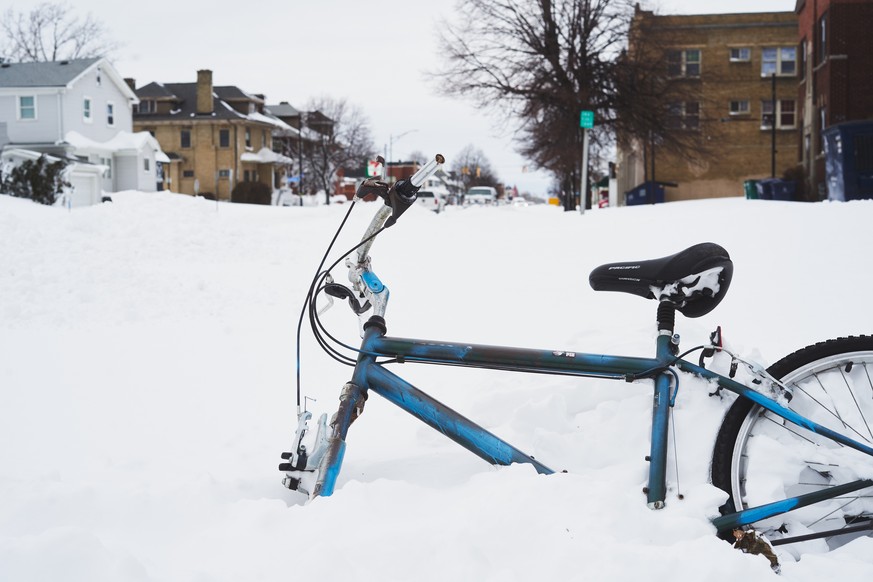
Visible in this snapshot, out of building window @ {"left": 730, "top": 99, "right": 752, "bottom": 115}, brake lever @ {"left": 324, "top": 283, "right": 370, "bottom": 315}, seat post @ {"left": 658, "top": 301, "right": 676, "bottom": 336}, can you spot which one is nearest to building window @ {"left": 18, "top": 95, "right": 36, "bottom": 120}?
building window @ {"left": 730, "top": 99, "right": 752, "bottom": 115}

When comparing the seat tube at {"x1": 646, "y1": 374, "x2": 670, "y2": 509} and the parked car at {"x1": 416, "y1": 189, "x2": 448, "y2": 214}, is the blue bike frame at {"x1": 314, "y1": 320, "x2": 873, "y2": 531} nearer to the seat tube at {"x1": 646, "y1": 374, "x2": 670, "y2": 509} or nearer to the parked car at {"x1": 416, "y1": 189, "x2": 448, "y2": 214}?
the seat tube at {"x1": 646, "y1": 374, "x2": 670, "y2": 509}

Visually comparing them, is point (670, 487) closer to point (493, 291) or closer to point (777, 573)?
point (777, 573)

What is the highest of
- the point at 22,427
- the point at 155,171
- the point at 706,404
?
the point at 155,171

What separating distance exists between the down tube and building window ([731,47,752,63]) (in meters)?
48.9

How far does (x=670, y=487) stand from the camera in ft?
9.77

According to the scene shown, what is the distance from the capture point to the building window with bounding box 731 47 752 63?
46812mm

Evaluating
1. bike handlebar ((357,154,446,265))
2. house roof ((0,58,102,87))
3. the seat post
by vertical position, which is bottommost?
the seat post

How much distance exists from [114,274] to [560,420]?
6.76 metres

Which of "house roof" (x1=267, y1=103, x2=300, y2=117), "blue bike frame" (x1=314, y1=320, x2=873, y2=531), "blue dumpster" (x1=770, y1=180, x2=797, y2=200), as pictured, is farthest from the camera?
"house roof" (x1=267, y1=103, x2=300, y2=117)

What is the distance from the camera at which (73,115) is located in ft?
148

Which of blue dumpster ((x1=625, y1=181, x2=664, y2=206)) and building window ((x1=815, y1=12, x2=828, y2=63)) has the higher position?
building window ((x1=815, y1=12, x2=828, y2=63))

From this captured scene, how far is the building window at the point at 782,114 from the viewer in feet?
151

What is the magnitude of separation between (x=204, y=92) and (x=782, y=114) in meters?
42.9

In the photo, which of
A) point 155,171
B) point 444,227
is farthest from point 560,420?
point 155,171
